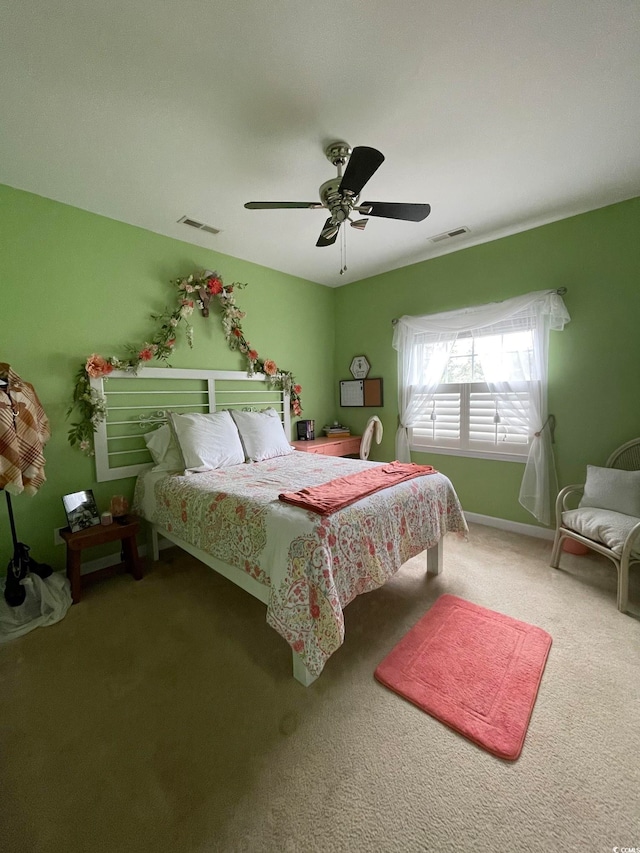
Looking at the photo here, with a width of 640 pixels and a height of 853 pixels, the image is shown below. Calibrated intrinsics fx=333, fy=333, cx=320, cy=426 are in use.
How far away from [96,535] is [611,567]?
3.74 meters

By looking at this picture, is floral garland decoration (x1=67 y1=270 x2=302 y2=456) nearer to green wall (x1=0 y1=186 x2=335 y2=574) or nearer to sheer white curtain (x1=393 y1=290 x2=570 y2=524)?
green wall (x1=0 y1=186 x2=335 y2=574)

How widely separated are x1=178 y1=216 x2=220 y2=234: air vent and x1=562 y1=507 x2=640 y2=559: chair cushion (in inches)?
142

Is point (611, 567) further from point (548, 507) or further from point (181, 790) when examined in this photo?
point (181, 790)

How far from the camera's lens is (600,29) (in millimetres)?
1355

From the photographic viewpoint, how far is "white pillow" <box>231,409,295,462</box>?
305 cm

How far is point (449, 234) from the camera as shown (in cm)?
310

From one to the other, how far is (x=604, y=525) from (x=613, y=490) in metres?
0.41

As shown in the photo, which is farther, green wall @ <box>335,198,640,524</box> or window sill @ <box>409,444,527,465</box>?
window sill @ <box>409,444,527,465</box>

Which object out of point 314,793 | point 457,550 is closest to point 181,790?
point 314,793

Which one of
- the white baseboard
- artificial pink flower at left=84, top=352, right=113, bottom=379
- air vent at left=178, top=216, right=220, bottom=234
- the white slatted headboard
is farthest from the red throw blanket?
air vent at left=178, top=216, right=220, bottom=234

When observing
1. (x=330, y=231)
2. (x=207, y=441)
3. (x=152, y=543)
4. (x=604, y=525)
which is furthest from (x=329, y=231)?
(x=152, y=543)

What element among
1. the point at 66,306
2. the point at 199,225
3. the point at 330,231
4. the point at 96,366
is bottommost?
the point at 96,366

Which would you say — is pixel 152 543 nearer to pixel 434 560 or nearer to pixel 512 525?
pixel 434 560

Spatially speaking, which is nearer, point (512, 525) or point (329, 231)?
point (329, 231)
